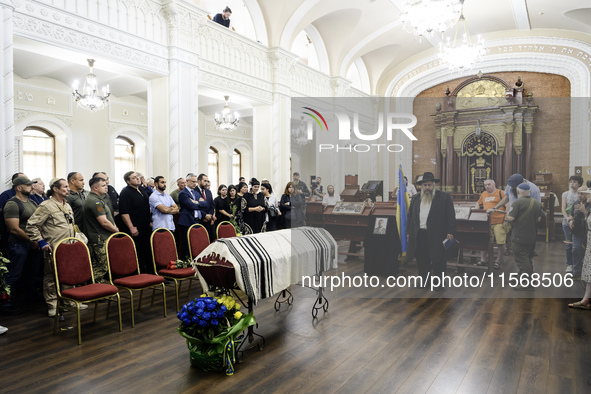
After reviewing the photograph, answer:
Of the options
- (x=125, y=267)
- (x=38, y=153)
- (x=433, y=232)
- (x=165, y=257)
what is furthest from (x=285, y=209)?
(x=38, y=153)

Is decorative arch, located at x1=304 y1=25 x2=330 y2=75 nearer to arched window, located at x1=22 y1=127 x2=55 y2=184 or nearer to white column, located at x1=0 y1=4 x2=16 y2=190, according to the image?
arched window, located at x1=22 y1=127 x2=55 y2=184

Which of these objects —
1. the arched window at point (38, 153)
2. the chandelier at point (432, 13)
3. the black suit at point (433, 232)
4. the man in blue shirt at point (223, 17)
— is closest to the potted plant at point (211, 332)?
the black suit at point (433, 232)

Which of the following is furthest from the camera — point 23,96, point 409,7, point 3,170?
point 23,96

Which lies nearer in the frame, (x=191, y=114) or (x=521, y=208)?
(x=521, y=208)

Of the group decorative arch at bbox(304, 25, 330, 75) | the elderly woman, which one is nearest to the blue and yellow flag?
the elderly woman

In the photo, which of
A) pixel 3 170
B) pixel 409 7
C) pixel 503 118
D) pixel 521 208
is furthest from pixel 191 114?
pixel 503 118

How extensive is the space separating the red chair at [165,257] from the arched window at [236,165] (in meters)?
11.1

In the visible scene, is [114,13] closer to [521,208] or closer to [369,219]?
[369,219]

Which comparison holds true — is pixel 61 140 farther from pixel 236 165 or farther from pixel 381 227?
pixel 381 227

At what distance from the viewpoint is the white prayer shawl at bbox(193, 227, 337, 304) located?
11.1 ft

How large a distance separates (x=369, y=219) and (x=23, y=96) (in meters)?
8.82

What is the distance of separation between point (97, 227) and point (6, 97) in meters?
2.13

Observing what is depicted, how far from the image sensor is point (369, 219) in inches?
176

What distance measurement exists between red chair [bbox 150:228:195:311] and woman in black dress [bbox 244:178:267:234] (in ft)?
7.93
